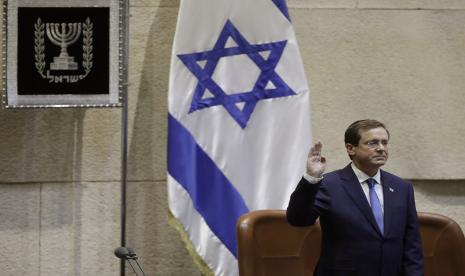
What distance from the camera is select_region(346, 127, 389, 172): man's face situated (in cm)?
416

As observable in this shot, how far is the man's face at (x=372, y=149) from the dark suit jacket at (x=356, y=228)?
0.29ft

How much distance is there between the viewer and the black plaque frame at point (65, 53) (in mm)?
5543

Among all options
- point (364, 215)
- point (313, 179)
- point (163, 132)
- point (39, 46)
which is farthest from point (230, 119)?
point (313, 179)

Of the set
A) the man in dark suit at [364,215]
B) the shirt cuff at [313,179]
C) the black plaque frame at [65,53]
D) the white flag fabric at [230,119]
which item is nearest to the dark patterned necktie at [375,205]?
the man in dark suit at [364,215]

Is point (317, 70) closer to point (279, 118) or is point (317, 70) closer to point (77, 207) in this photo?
point (279, 118)

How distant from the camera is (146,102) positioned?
20.0 ft

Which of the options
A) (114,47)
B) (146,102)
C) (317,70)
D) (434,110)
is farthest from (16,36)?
(434,110)

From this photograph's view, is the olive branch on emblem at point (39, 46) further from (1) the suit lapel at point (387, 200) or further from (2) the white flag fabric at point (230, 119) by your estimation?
(1) the suit lapel at point (387, 200)

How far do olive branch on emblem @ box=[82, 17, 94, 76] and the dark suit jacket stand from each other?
1.93m

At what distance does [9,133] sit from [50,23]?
86 cm

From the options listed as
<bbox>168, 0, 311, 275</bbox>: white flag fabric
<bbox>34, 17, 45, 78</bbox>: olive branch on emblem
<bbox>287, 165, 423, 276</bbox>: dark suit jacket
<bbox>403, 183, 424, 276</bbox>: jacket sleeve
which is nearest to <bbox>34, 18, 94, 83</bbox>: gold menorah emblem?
<bbox>34, 17, 45, 78</bbox>: olive branch on emblem

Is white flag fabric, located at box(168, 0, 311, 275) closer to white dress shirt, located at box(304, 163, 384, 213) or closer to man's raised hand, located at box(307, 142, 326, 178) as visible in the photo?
white dress shirt, located at box(304, 163, 384, 213)

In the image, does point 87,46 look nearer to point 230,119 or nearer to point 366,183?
point 230,119

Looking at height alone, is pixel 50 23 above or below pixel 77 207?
above
